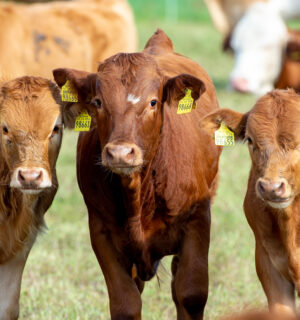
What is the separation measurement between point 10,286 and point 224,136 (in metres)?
1.83

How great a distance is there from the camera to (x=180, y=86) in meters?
5.63

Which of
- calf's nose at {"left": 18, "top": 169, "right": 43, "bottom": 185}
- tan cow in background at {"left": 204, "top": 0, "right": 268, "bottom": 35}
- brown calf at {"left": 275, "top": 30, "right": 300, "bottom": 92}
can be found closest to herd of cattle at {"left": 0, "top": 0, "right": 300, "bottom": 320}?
calf's nose at {"left": 18, "top": 169, "right": 43, "bottom": 185}

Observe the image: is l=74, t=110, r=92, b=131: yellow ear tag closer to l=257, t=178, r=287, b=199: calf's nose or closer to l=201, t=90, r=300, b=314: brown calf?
l=201, t=90, r=300, b=314: brown calf

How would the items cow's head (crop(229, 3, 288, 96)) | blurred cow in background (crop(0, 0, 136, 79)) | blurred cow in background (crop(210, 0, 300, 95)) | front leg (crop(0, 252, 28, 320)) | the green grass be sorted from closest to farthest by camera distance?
front leg (crop(0, 252, 28, 320)) → the green grass → blurred cow in background (crop(0, 0, 136, 79)) → blurred cow in background (crop(210, 0, 300, 95)) → cow's head (crop(229, 3, 288, 96))

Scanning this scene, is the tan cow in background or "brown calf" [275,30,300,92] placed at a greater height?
"brown calf" [275,30,300,92]

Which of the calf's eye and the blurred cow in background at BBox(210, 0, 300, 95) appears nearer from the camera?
the calf's eye

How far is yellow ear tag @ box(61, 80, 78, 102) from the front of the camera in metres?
5.77

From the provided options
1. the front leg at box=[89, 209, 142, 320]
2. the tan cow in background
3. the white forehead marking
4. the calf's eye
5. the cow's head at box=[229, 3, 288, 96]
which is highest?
the white forehead marking

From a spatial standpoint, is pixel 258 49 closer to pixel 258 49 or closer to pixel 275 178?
pixel 258 49

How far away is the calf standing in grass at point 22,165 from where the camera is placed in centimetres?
555

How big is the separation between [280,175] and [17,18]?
9.02 meters

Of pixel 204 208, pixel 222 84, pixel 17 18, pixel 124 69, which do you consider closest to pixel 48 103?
pixel 124 69

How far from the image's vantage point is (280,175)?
5.12 meters

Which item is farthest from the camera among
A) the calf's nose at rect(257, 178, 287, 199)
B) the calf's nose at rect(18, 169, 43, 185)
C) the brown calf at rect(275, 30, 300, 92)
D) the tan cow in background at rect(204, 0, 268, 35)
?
the tan cow in background at rect(204, 0, 268, 35)
